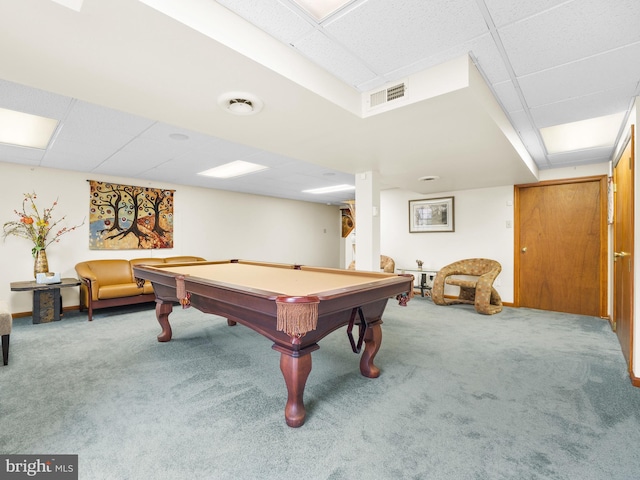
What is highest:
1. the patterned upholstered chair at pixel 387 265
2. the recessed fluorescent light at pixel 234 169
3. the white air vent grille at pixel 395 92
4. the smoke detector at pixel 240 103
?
the recessed fluorescent light at pixel 234 169

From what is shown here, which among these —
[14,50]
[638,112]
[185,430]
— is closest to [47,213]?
[14,50]

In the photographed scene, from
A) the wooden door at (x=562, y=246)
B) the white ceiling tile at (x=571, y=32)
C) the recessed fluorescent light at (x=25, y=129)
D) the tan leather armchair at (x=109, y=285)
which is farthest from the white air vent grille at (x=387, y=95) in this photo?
the wooden door at (x=562, y=246)

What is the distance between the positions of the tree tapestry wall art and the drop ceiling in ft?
6.41

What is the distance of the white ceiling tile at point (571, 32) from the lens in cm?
160

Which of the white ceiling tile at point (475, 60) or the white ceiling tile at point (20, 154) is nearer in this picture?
the white ceiling tile at point (475, 60)

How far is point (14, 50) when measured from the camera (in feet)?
5.27

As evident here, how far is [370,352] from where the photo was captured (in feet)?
8.18

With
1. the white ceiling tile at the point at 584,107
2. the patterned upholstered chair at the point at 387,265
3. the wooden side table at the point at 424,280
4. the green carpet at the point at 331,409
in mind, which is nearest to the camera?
the green carpet at the point at 331,409

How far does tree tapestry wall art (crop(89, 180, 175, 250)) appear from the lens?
5.11m

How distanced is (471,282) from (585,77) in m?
3.46

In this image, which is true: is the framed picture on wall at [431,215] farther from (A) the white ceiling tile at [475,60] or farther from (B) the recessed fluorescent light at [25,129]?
(B) the recessed fluorescent light at [25,129]

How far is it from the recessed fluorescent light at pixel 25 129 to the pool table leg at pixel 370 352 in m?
3.67

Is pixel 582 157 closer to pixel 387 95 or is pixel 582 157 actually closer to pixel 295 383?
pixel 387 95

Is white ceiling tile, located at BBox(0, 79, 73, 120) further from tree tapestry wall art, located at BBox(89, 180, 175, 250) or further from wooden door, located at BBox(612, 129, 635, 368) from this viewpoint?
wooden door, located at BBox(612, 129, 635, 368)
